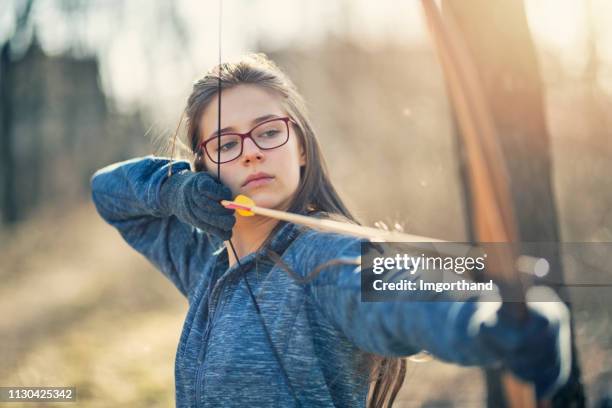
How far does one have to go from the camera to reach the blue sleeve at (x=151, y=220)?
1885mm

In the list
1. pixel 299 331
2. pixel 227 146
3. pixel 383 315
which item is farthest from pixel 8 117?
pixel 383 315

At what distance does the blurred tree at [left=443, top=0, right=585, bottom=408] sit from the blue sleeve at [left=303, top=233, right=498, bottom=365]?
3.25ft

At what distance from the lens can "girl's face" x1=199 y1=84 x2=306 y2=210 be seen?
150cm

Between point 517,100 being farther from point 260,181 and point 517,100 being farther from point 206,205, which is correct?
point 206,205

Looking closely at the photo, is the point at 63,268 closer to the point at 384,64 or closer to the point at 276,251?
the point at 384,64

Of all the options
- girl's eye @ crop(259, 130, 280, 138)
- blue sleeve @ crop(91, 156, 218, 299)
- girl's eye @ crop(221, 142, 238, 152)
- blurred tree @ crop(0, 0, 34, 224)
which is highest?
blurred tree @ crop(0, 0, 34, 224)

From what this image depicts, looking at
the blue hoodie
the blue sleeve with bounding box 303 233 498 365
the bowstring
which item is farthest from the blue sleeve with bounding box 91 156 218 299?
the blue sleeve with bounding box 303 233 498 365

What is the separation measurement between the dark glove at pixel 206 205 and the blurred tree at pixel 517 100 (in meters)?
0.96

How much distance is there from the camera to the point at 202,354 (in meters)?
1.46

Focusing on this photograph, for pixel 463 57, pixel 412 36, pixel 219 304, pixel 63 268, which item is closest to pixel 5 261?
pixel 63 268

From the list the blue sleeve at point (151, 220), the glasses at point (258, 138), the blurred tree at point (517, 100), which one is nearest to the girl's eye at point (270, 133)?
the glasses at point (258, 138)

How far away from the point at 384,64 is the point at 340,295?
358 inches

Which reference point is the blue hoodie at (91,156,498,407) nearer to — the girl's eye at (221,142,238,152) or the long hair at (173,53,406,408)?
the long hair at (173,53,406,408)

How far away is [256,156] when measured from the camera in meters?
1.51
